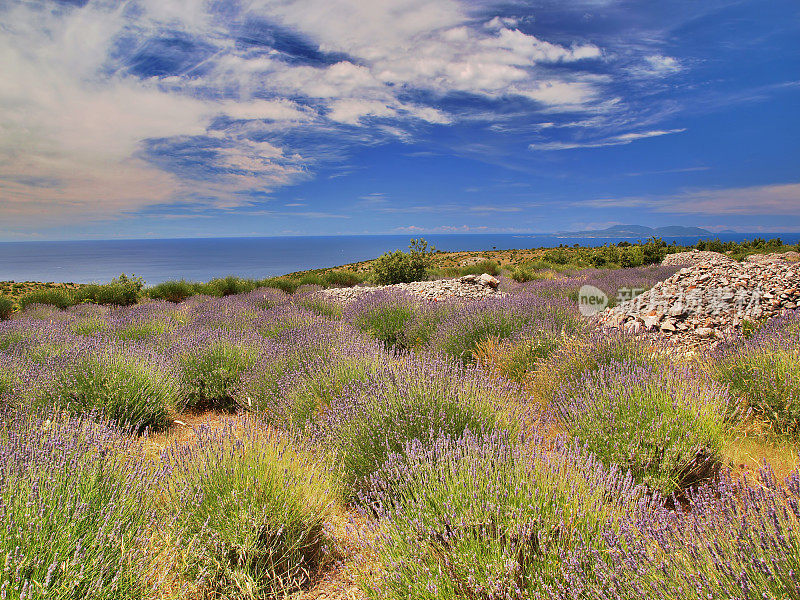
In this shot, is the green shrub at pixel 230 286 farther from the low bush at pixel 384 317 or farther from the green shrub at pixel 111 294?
the low bush at pixel 384 317

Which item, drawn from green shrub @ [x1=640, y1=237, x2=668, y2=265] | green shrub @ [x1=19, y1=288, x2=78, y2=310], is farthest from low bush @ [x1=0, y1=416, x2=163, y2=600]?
green shrub @ [x1=640, y1=237, x2=668, y2=265]

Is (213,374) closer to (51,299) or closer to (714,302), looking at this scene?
(714,302)

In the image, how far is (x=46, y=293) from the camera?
1357 centimetres

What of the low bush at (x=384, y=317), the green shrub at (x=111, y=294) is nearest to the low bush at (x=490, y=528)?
the low bush at (x=384, y=317)

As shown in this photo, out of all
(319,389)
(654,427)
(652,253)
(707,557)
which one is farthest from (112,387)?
(652,253)

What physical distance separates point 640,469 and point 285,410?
2.92m

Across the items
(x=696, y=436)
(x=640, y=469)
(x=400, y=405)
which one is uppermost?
(x=400, y=405)

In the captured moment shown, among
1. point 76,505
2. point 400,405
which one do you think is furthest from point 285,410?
point 76,505

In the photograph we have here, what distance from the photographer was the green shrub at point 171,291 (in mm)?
15359

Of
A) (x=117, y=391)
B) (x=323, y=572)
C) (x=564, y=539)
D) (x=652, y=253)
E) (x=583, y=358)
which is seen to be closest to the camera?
(x=564, y=539)

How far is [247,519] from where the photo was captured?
7.06ft

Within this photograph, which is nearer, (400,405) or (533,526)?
(533,526)

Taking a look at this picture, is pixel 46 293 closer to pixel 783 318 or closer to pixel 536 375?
pixel 536 375

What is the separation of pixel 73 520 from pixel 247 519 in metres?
0.78
